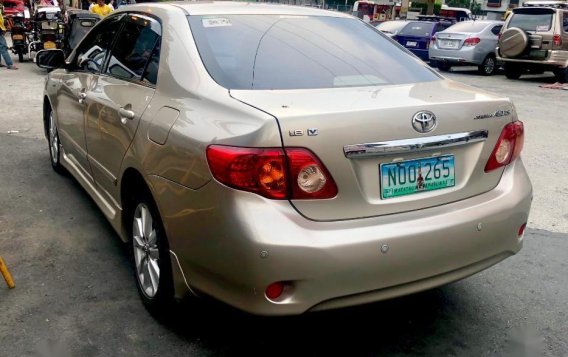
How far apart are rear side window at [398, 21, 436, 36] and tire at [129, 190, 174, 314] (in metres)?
16.9

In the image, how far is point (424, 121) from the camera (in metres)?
2.49

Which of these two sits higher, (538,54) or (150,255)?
(150,255)

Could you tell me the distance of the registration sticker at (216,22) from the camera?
10.3ft

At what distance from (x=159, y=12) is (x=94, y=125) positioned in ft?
2.95

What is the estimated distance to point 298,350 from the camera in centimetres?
279

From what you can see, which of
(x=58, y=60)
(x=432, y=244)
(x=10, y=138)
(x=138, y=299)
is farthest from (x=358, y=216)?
(x=10, y=138)

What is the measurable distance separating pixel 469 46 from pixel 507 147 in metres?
14.3

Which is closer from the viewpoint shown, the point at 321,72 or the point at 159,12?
the point at 321,72

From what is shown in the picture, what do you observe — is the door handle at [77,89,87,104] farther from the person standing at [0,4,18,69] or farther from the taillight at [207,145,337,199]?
the person standing at [0,4,18,69]

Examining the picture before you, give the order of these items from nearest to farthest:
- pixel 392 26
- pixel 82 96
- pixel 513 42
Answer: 1. pixel 82 96
2. pixel 513 42
3. pixel 392 26

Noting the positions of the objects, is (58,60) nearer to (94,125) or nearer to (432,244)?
(94,125)

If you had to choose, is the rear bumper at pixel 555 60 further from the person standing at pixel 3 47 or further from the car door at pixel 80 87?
the car door at pixel 80 87

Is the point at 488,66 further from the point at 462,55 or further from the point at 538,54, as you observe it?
the point at 538,54

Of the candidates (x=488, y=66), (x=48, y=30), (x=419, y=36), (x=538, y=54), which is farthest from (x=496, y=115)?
(x=419, y=36)
